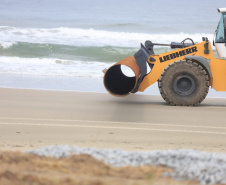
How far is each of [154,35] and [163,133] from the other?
30325 mm

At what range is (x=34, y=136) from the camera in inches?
308

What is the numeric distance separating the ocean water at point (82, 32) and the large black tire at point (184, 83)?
9.64 feet

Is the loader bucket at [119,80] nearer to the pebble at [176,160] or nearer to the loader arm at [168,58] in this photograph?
the loader arm at [168,58]

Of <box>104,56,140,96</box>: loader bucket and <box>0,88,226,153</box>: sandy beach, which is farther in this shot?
<box>104,56,140,96</box>: loader bucket

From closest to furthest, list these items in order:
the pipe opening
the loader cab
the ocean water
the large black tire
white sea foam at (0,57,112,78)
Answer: the large black tire, the pipe opening, the loader cab, white sea foam at (0,57,112,78), the ocean water

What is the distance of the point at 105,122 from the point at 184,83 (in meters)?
2.78

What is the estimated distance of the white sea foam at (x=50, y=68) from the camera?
56.4 ft

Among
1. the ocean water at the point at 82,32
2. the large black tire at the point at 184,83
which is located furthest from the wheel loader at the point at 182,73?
the ocean water at the point at 82,32

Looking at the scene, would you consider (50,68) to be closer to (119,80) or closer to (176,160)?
(119,80)

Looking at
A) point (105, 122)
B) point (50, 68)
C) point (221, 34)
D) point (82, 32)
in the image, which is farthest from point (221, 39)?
point (82, 32)

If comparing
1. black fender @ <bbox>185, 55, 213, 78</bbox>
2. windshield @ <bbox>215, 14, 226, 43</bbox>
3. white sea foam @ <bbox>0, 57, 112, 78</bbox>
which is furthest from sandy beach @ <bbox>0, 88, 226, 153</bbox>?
white sea foam @ <bbox>0, 57, 112, 78</bbox>

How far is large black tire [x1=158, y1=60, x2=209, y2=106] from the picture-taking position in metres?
11.3

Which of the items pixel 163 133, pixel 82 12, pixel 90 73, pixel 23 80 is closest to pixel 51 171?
pixel 163 133

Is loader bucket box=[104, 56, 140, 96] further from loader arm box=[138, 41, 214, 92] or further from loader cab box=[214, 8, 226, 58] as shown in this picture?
loader cab box=[214, 8, 226, 58]
